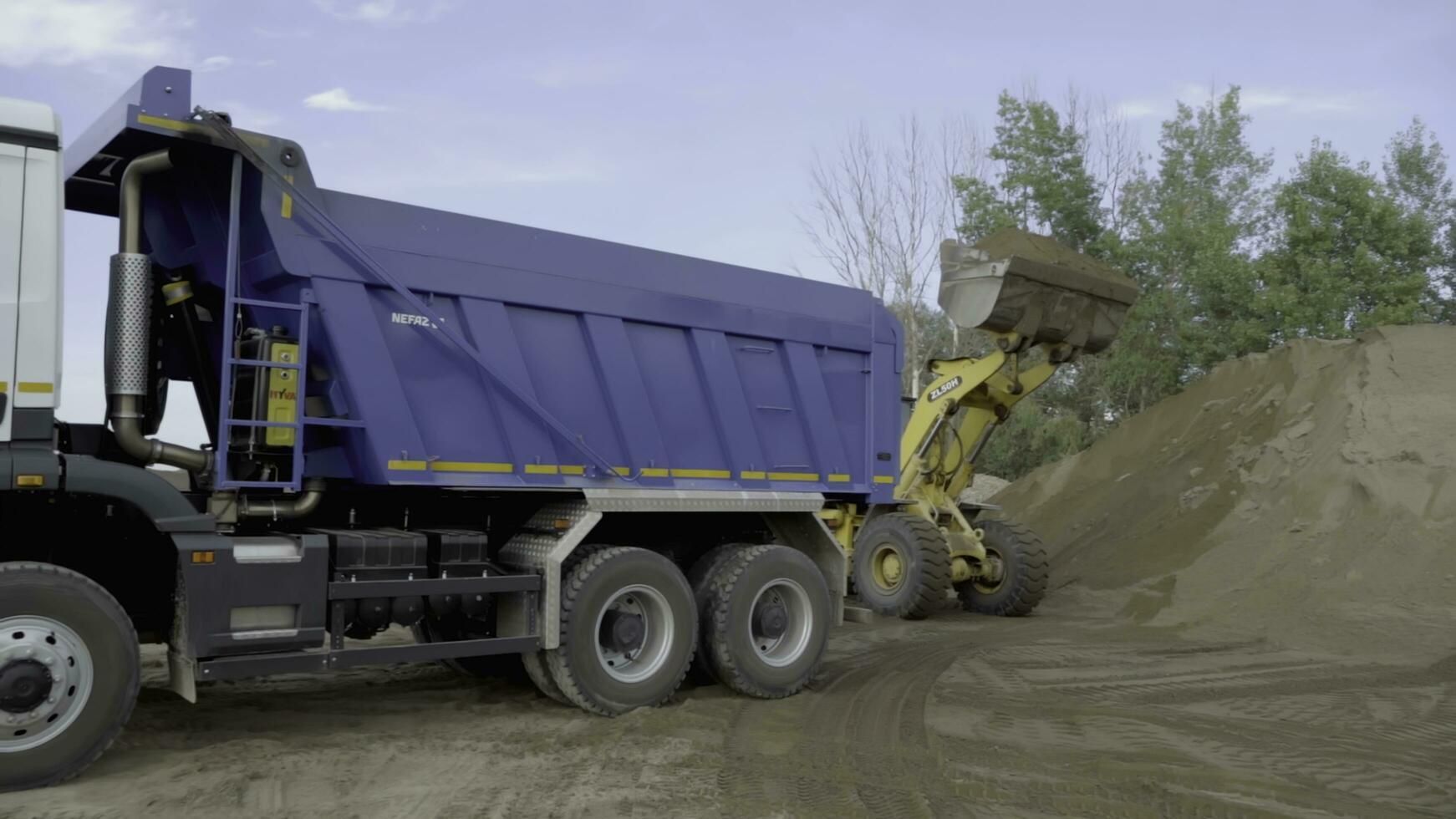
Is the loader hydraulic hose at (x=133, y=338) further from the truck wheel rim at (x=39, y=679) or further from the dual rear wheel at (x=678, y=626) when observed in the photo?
the dual rear wheel at (x=678, y=626)

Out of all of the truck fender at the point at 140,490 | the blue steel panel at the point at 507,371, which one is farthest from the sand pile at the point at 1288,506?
the truck fender at the point at 140,490

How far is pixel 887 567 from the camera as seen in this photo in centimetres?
1515

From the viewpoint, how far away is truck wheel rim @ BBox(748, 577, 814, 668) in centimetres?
879

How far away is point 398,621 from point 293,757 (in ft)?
3.40

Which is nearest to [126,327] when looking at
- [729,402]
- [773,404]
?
[729,402]

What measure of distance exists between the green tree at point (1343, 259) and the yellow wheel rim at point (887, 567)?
13.5 m

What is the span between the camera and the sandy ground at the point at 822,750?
577 cm

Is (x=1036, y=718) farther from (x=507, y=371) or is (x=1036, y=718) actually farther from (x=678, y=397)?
(x=507, y=371)

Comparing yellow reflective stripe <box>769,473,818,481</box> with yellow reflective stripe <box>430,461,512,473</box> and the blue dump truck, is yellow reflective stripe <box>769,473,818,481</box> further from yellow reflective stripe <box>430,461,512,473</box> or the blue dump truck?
yellow reflective stripe <box>430,461,512,473</box>

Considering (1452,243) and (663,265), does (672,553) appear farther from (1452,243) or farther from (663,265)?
(1452,243)

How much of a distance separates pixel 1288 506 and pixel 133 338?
14934 millimetres

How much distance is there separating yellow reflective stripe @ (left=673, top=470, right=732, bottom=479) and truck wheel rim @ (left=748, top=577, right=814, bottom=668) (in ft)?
2.86

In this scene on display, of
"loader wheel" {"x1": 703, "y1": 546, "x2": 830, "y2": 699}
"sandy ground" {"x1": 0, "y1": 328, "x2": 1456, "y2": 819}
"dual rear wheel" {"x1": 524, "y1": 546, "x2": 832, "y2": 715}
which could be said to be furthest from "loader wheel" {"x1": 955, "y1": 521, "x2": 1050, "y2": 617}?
"dual rear wheel" {"x1": 524, "y1": 546, "x2": 832, "y2": 715}

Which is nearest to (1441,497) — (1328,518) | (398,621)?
(1328,518)
